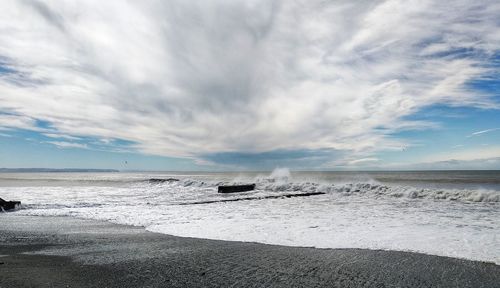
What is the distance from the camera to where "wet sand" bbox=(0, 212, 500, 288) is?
4859 mm

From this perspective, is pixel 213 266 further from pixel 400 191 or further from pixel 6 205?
pixel 400 191

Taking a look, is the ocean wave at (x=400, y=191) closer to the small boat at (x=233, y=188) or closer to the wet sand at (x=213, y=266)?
the small boat at (x=233, y=188)

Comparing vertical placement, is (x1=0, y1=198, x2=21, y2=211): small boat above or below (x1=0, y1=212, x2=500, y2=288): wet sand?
above

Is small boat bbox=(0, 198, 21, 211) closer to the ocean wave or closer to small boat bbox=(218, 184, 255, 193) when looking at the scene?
small boat bbox=(218, 184, 255, 193)

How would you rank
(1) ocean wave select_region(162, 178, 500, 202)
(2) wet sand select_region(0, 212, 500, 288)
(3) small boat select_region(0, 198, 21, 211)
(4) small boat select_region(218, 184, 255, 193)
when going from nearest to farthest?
(2) wet sand select_region(0, 212, 500, 288), (3) small boat select_region(0, 198, 21, 211), (1) ocean wave select_region(162, 178, 500, 202), (4) small boat select_region(218, 184, 255, 193)

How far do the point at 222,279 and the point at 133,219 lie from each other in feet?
27.9

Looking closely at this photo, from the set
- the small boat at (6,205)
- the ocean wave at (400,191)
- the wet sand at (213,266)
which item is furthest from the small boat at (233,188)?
the wet sand at (213,266)

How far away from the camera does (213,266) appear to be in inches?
225

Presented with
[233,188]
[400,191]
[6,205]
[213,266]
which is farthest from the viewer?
[233,188]

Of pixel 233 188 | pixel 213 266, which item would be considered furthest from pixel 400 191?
pixel 213 266

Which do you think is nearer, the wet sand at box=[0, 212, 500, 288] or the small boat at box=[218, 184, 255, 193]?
the wet sand at box=[0, 212, 500, 288]

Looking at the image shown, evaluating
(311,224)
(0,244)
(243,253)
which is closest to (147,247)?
(243,253)

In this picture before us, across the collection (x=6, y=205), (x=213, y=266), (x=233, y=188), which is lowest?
(x=213, y=266)

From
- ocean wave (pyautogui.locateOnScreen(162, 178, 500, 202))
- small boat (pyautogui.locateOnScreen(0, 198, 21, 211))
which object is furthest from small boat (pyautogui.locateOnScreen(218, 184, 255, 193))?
small boat (pyautogui.locateOnScreen(0, 198, 21, 211))
